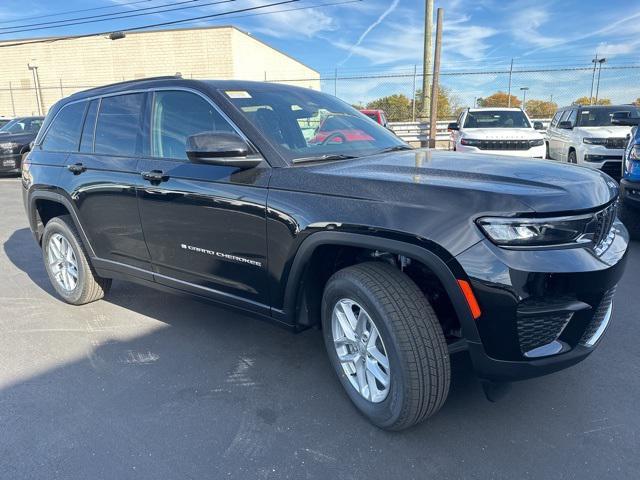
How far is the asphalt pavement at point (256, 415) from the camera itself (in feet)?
7.22

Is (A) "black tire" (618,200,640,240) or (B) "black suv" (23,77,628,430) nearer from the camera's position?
(B) "black suv" (23,77,628,430)

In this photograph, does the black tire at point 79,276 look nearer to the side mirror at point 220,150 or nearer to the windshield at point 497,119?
the side mirror at point 220,150

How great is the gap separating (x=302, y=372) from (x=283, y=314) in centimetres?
51

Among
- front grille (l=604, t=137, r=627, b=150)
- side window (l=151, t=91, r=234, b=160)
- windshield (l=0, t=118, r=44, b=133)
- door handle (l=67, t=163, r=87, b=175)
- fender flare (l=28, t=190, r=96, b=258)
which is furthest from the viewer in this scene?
windshield (l=0, t=118, r=44, b=133)

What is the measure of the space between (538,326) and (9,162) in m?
14.3

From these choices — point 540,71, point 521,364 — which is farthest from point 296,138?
point 540,71

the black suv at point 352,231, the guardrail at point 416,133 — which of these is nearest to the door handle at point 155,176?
the black suv at point 352,231

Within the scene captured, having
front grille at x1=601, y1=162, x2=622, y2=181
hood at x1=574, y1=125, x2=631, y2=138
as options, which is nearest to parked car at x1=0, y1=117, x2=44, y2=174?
hood at x1=574, y1=125, x2=631, y2=138

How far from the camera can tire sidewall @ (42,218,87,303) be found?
405 centimetres

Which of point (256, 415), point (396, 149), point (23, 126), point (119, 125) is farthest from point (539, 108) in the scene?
point (256, 415)

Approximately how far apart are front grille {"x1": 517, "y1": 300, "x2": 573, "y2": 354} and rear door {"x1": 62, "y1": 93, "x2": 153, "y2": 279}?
2.56 metres

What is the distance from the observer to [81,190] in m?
3.79

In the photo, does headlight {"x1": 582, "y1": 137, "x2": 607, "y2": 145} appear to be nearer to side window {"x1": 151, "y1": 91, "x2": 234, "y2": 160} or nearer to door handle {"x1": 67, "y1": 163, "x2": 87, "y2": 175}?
side window {"x1": 151, "y1": 91, "x2": 234, "y2": 160}

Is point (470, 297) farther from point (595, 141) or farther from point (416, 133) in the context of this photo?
point (416, 133)
